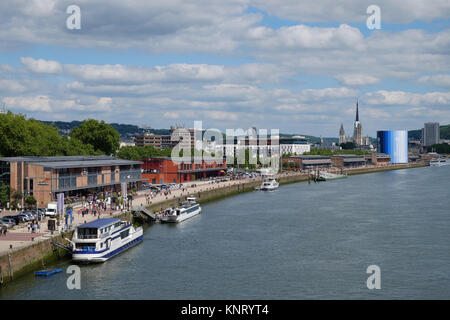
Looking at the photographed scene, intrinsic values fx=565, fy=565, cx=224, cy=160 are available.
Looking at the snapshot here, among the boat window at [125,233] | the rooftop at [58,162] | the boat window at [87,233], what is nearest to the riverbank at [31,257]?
the boat window at [87,233]

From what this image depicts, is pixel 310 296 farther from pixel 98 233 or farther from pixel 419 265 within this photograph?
pixel 98 233

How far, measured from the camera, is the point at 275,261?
34.9 metres

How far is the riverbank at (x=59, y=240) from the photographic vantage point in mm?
29172

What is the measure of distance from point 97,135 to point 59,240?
53050 millimetres

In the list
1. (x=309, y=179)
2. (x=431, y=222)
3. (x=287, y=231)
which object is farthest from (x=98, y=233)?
(x=309, y=179)

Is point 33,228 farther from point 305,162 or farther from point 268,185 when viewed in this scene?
point 305,162

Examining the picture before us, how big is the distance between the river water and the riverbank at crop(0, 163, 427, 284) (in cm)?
99

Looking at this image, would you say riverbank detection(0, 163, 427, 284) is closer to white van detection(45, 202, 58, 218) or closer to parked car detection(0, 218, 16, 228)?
parked car detection(0, 218, 16, 228)

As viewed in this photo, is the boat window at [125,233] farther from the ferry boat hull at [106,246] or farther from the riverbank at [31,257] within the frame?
the riverbank at [31,257]

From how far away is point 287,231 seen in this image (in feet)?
152

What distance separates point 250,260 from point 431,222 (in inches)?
901

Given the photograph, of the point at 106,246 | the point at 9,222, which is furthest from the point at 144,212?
the point at 106,246

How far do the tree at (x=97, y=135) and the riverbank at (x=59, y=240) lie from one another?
17192 mm

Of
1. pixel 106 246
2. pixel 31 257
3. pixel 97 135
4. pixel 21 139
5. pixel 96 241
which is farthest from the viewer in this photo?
pixel 97 135
